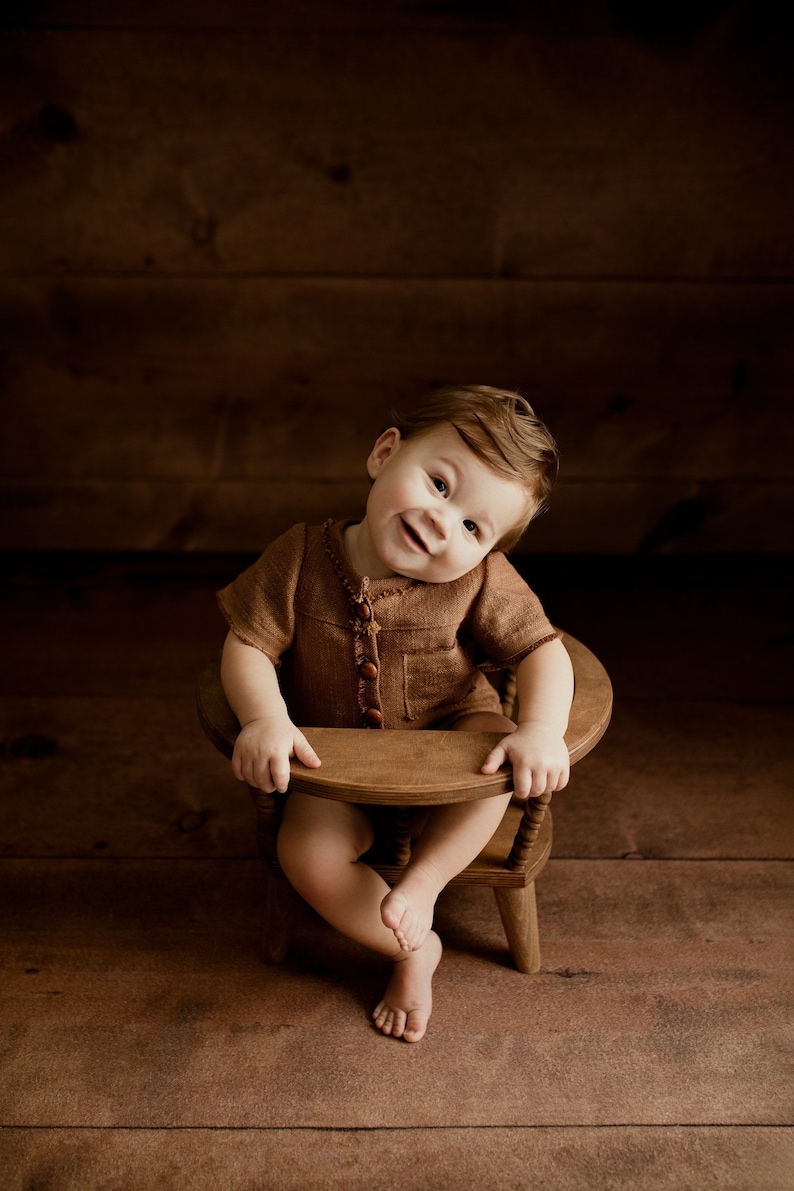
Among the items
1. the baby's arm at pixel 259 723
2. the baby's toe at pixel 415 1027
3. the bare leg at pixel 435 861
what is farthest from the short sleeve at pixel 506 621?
the baby's toe at pixel 415 1027

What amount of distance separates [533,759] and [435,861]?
6.4 inches

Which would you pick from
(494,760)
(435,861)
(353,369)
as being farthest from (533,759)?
(353,369)

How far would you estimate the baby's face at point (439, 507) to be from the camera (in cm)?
84

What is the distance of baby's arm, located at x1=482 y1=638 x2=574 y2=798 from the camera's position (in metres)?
0.79

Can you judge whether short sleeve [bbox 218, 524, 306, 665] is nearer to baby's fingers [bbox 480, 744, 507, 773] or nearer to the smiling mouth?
the smiling mouth

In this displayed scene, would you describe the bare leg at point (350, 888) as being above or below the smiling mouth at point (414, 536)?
below

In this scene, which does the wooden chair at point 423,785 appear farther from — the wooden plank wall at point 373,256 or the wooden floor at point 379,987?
the wooden plank wall at point 373,256

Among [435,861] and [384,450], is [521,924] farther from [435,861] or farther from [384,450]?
[384,450]

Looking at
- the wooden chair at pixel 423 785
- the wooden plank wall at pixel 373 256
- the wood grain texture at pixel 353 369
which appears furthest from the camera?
the wood grain texture at pixel 353 369

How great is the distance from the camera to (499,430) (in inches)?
33.0

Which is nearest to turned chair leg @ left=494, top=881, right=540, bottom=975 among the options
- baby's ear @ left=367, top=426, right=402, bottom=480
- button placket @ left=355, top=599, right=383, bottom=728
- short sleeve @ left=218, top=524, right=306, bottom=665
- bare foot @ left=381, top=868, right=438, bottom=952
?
bare foot @ left=381, top=868, right=438, bottom=952

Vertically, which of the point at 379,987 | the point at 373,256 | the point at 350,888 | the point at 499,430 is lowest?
the point at 379,987

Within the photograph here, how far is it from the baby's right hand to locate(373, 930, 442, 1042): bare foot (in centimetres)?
26

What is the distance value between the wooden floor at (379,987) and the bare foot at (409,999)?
2cm
